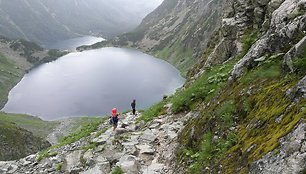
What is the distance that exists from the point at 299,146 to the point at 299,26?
7164 mm

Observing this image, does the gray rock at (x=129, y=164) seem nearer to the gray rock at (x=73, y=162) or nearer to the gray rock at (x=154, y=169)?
the gray rock at (x=154, y=169)

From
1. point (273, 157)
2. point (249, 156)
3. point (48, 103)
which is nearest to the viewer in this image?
point (273, 157)

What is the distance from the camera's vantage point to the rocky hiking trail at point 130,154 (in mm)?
17938

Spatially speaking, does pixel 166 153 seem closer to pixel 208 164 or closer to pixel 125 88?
pixel 208 164

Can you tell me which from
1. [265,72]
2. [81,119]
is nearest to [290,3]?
[265,72]

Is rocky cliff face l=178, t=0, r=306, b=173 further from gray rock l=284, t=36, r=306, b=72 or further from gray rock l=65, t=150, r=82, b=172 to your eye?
gray rock l=65, t=150, r=82, b=172

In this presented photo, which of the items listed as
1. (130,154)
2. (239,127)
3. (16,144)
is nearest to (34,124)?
(16,144)

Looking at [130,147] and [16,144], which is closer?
[130,147]

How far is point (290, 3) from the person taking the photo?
16547mm

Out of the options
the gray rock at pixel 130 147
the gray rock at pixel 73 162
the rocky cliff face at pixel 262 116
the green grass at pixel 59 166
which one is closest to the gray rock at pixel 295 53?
the rocky cliff face at pixel 262 116

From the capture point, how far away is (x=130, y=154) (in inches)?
766

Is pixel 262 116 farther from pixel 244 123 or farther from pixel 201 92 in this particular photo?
→ pixel 201 92

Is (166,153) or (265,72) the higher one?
(265,72)

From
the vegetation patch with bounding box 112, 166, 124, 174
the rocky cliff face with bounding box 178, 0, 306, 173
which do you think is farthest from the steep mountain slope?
the rocky cliff face with bounding box 178, 0, 306, 173
